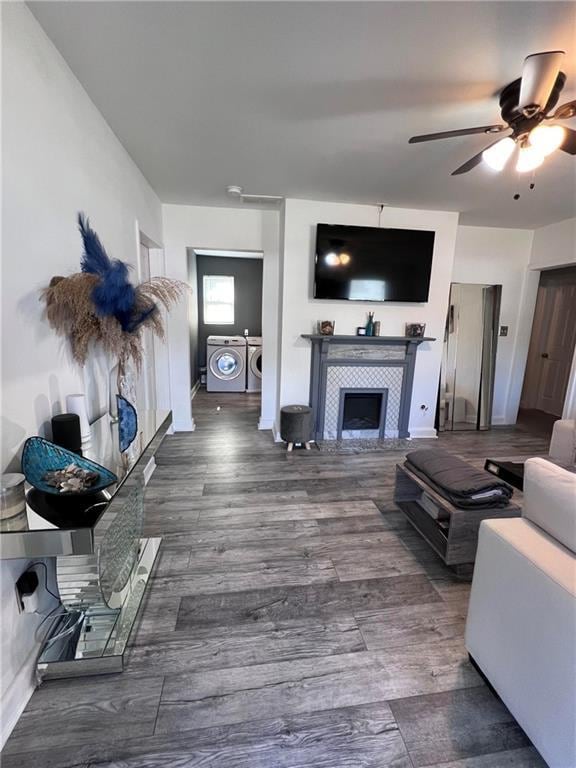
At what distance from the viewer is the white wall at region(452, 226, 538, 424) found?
4.23 meters

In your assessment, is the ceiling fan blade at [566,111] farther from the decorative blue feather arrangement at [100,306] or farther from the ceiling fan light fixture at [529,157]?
the decorative blue feather arrangement at [100,306]

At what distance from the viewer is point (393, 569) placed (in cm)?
190

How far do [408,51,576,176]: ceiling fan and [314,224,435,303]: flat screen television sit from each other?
1.62 m

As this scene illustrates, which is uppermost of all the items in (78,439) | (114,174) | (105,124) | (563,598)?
(105,124)

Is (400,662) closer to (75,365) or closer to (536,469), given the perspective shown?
(536,469)

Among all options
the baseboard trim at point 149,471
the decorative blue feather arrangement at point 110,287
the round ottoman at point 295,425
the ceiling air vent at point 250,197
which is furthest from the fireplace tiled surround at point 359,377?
the decorative blue feather arrangement at point 110,287

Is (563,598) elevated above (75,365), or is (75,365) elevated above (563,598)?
(75,365)

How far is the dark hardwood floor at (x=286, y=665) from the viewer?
1101 millimetres

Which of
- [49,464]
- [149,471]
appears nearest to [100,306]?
[49,464]

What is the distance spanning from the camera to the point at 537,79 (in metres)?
1.37

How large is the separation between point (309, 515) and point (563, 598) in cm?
163

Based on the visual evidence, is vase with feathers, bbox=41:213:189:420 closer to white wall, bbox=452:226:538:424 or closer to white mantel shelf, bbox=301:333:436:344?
white mantel shelf, bbox=301:333:436:344

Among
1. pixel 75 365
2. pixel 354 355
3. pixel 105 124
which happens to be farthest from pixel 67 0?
pixel 354 355

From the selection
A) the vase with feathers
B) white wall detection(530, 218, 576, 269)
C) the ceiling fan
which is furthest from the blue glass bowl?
white wall detection(530, 218, 576, 269)
